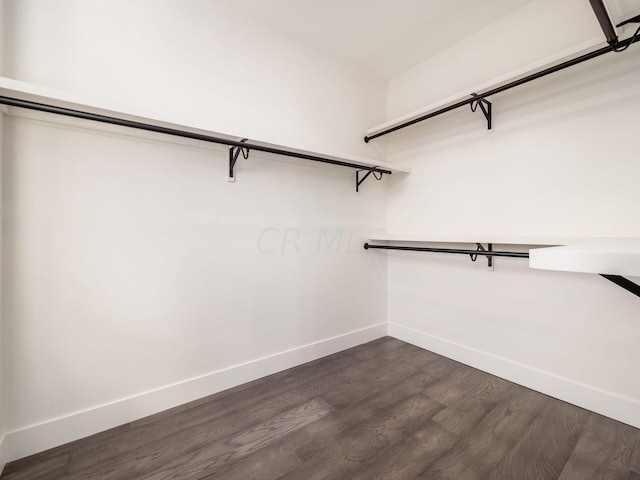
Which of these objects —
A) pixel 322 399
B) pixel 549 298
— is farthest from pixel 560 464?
pixel 322 399

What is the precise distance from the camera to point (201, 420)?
4.53ft

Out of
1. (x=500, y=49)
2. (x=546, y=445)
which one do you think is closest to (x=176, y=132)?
(x=500, y=49)

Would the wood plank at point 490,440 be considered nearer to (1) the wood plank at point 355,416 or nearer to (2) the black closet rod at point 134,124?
(1) the wood plank at point 355,416

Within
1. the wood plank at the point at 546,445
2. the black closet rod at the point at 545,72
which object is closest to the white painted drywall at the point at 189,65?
the black closet rod at the point at 545,72

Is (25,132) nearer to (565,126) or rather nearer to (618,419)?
(565,126)

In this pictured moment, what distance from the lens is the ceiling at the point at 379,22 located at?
1.62 metres

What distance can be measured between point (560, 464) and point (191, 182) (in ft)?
6.95

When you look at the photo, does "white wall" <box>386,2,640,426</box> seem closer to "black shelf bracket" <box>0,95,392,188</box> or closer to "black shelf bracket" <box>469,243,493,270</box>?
"black shelf bracket" <box>469,243,493,270</box>

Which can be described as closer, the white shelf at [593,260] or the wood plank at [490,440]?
the white shelf at [593,260]

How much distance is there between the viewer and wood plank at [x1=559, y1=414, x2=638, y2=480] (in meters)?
1.07

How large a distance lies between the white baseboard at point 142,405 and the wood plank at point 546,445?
1.21 m

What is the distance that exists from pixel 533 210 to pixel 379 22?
1.50m

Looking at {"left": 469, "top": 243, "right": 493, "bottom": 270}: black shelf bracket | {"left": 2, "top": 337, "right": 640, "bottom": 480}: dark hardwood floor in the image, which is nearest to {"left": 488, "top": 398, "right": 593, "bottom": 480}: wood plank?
{"left": 2, "top": 337, "right": 640, "bottom": 480}: dark hardwood floor

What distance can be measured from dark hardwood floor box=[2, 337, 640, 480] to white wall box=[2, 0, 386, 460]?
6.3 inches
